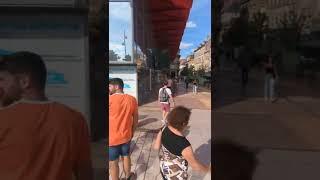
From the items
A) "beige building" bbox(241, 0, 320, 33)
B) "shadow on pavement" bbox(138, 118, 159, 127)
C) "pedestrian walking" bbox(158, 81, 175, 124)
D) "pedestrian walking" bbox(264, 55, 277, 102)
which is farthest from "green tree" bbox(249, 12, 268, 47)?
"shadow on pavement" bbox(138, 118, 159, 127)

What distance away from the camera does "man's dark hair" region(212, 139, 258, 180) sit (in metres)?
2.69

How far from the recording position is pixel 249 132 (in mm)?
2791

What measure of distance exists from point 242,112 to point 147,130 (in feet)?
1.73

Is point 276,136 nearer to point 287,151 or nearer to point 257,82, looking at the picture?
point 287,151

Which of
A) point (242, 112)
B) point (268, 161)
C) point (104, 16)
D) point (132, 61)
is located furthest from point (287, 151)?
point (104, 16)

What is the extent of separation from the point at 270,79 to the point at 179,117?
1.77ft

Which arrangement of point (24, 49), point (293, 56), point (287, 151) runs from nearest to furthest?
point (24, 49) < point (293, 56) < point (287, 151)

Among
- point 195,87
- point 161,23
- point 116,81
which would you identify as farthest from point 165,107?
point 161,23

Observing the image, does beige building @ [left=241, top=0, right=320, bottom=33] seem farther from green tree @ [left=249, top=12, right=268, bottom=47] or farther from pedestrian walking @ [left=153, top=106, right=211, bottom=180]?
pedestrian walking @ [left=153, top=106, right=211, bottom=180]

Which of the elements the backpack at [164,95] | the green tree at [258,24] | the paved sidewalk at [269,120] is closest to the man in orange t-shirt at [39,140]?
the backpack at [164,95]

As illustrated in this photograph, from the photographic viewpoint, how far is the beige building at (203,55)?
2496 millimetres

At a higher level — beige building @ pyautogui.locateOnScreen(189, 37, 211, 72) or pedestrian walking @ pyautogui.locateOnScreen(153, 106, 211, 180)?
beige building @ pyautogui.locateOnScreen(189, 37, 211, 72)

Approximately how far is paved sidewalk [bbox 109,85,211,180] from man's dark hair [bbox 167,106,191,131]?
1.2 inches

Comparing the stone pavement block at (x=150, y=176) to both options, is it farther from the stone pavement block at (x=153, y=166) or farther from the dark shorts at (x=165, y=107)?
the dark shorts at (x=165, y=107)
